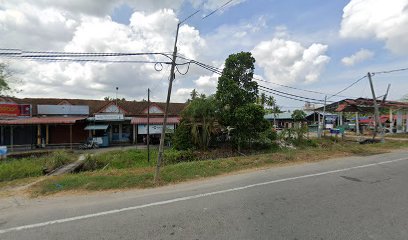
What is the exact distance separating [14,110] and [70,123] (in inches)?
215

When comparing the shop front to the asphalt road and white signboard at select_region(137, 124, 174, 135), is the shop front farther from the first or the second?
the asphalt road

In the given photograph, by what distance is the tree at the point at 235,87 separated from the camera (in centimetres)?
1805

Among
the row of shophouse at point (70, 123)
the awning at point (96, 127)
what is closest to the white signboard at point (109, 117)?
the row of shophouse at point (70, 123)

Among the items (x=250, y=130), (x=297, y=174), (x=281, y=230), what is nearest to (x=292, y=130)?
(x=250, y=130)

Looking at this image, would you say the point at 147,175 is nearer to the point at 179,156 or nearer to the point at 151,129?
the point at 179,156

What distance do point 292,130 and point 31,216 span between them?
1971 centimetres

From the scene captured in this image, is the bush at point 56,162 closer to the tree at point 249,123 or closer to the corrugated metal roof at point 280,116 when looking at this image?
the tree at point 249,123

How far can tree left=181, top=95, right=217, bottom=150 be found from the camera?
17.9 metres

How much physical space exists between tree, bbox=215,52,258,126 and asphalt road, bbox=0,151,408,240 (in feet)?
34.9

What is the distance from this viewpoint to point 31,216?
515 centimetres

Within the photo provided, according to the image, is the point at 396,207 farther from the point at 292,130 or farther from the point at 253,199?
the point at 292,130

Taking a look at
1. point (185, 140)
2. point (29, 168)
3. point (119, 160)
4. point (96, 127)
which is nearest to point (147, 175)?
point (29, 168)

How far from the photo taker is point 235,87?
17.9 m

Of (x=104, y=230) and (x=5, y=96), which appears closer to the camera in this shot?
(x=104, y=230)
